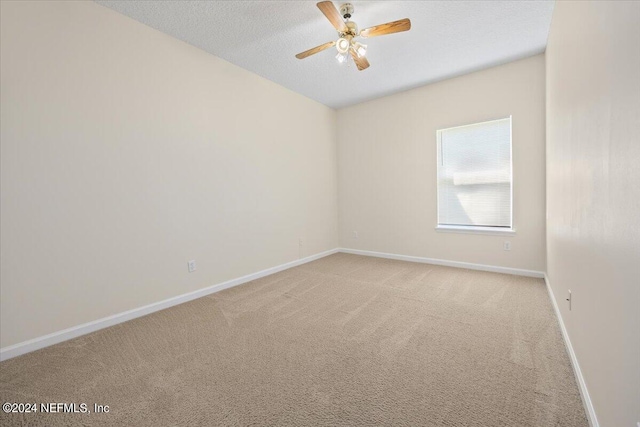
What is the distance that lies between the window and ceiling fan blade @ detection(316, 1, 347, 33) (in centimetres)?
247

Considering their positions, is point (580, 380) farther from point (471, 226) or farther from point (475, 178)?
point (475, 178)

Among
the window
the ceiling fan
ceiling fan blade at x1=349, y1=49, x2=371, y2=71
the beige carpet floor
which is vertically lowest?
the beige carpet floor

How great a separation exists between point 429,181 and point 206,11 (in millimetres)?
3543

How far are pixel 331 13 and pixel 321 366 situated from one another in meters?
2.61

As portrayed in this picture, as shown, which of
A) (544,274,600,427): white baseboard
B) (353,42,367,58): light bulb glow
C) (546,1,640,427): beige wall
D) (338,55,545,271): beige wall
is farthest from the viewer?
(338,55,545,271): beige wall

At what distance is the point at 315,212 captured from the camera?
4.76 metres

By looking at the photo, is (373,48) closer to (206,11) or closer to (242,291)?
(206,11)

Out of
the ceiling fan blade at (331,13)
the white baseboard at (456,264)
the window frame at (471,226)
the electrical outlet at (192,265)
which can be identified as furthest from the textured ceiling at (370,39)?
the white baseboard at (456,264)

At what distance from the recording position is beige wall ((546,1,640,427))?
88 cm

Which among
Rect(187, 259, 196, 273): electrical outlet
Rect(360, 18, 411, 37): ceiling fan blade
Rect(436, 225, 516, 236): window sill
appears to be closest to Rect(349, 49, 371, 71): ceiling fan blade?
Rect(360, 18, 411, 37): ceiling fan blade

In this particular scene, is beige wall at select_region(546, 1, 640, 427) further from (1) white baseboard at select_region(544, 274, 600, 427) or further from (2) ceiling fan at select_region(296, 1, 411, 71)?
(2) ceiling fan at select_region(296, 1, 411, 71)

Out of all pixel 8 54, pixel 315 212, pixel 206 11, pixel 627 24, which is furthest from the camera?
pixel 315 212

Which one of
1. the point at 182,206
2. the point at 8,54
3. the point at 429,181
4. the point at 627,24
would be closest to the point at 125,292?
the point at 182,206

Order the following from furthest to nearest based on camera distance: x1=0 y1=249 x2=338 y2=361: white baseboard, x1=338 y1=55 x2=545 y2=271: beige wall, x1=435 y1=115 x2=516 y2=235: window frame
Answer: x1=435 y1=115 x2=516 y2=235: window frame < x1=338 y1=55 x2=545 y2=271: beige wall < x1=0 y1=249 x2=338 y2=361: white baseboard
